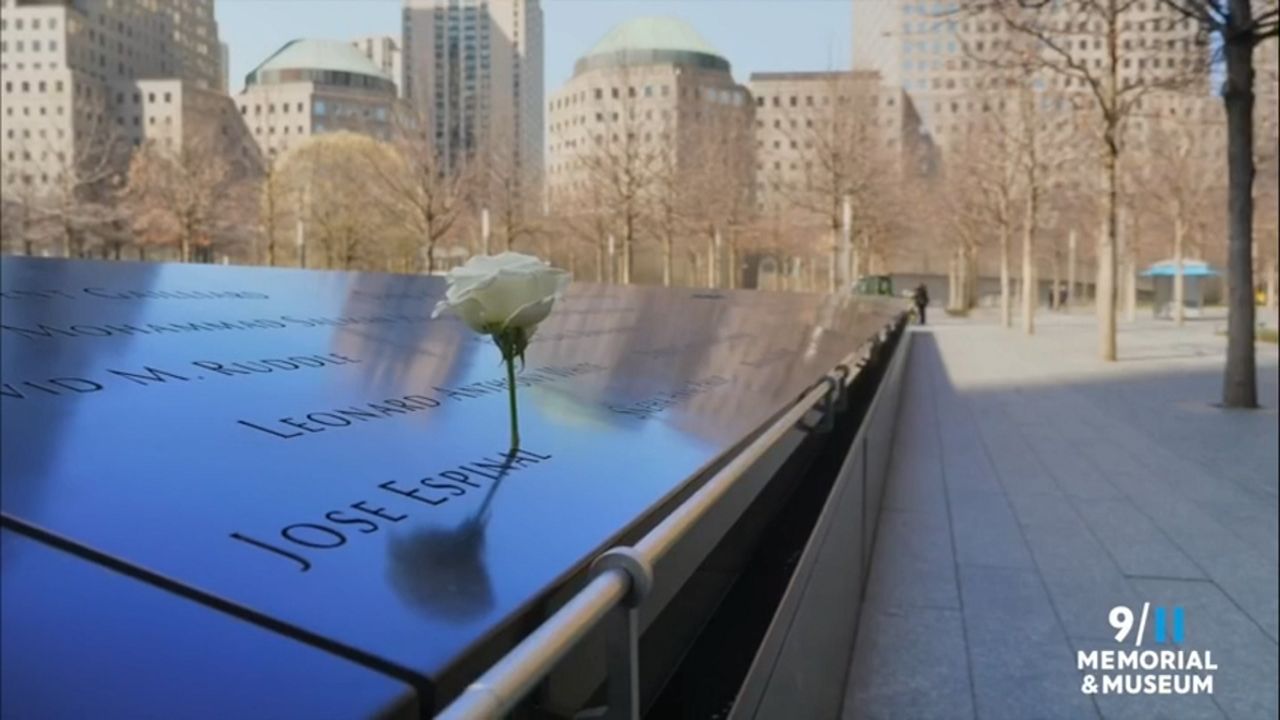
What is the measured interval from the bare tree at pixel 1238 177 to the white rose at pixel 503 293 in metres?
11.1

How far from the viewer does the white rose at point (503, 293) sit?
5.57 feet

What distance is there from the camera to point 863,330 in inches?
324

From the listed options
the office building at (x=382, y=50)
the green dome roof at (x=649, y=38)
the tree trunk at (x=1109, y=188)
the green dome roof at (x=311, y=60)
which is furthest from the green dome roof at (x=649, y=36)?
the tree trunk at (x=1109, y=188)

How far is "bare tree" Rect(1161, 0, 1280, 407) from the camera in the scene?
10742mm

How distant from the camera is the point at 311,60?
11.7 feet

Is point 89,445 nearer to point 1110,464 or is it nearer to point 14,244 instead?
point 1110,464

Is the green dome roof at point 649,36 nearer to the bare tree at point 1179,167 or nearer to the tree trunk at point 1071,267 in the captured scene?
the bare tree at point 1179,167

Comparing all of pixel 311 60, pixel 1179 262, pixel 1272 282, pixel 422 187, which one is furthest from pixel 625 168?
pixel 1272 282

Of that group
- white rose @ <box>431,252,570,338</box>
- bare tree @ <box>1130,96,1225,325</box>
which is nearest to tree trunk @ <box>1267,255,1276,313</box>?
bare tree @ <box>1130,96,1225,325</box>

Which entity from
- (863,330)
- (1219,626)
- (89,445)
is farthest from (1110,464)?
(89,445)

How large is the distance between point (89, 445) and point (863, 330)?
7224mm

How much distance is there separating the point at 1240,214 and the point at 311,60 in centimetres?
1083

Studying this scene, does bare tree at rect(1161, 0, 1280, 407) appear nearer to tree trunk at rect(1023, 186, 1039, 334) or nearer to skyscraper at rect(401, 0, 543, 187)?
skyscraper at rect(401, 0, 543, 187)

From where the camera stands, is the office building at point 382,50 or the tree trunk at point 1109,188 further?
the tree trunk at point 1109,188
